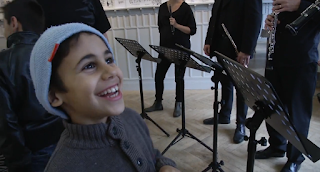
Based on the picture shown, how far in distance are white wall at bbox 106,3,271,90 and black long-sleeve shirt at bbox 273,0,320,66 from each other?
2.04 metres

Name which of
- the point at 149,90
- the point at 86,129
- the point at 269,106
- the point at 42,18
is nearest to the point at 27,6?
the point at 42,18

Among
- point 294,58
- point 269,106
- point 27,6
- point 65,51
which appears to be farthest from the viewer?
point 294,58

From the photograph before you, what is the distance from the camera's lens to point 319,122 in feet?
8.27

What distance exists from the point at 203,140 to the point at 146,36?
203cm

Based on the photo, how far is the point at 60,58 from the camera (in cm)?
67

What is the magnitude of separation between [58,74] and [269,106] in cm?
75

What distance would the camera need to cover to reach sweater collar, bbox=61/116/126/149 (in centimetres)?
70

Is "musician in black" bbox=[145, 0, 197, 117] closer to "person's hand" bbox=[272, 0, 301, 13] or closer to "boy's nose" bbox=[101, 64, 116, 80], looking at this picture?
"person's hand" bbox=[272, 0, 301, 13]

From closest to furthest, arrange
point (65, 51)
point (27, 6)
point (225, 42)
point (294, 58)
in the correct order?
point (65, 51)
point (27, 6)
point (294, 58)
point (225, 42)

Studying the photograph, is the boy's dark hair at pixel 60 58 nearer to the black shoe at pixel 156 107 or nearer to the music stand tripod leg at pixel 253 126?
the music stand tripod leg at pixel 253 126

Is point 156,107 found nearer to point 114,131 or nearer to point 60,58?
point 114,131

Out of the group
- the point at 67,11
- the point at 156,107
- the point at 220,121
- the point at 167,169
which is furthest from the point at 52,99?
the point at 156,107

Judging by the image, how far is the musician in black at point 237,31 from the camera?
196cm

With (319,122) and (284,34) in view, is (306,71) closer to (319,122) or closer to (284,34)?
(284,34)
